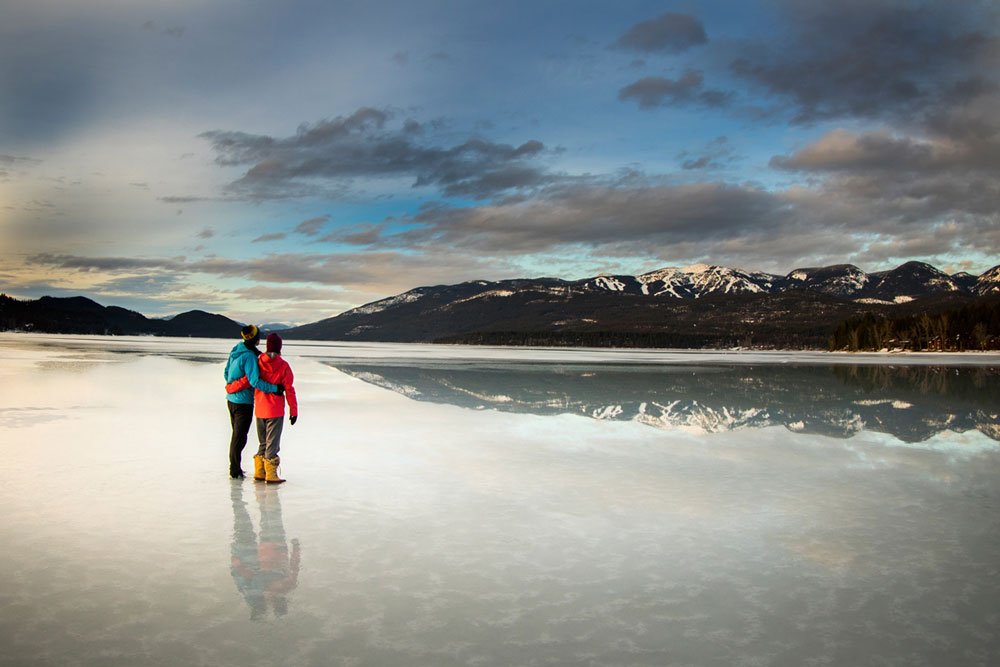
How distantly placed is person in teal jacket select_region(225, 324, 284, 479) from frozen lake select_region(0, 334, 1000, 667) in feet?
1.40

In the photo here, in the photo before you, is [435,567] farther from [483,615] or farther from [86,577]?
[86,577]

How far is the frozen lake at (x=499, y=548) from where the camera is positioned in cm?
395

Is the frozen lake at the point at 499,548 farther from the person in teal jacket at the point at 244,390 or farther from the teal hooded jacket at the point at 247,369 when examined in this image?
the teal hooded jacket at the point at 247,369

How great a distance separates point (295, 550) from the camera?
222 inches

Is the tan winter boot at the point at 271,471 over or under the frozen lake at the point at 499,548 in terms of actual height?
over

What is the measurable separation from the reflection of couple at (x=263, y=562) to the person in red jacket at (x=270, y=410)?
1.18m

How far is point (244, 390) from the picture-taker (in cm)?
860

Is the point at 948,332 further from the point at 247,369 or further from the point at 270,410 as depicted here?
the point at 247,369

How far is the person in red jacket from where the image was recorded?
329 inches

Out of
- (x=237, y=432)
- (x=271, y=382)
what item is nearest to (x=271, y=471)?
(x=237, y=432)

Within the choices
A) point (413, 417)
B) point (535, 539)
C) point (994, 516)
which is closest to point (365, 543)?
point (535, 539)

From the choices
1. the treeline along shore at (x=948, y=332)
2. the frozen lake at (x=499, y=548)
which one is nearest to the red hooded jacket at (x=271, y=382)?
the frozen lake at (x=499, y=548)

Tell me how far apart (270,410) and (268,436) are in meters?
0.34

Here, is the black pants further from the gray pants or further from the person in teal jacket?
the gray pants
